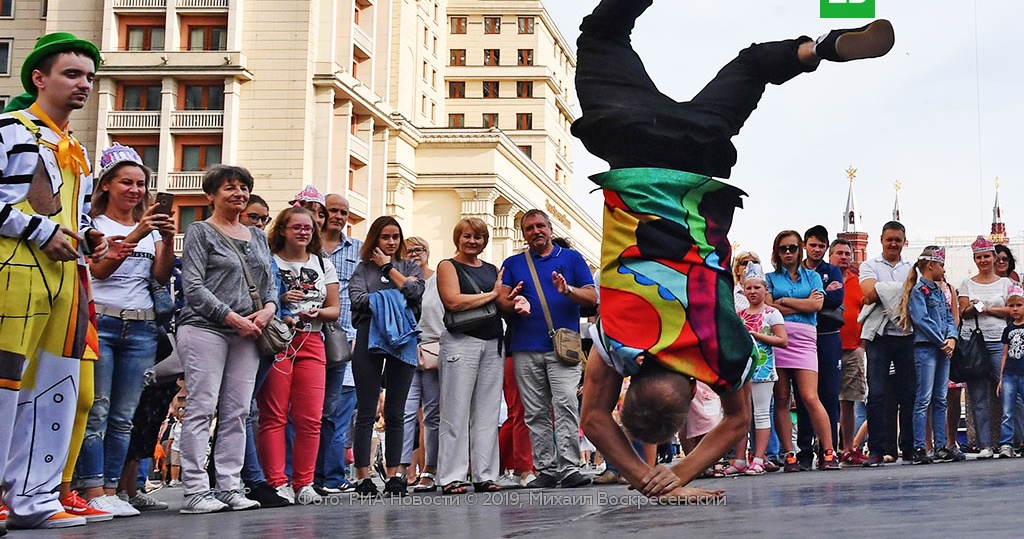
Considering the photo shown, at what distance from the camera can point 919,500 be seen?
4820 mm

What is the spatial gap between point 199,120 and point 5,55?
8.24m

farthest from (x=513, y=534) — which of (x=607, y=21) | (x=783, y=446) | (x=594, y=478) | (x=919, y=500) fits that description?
(x=783, y=446)

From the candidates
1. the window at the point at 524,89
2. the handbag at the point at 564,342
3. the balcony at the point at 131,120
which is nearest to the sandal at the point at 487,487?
the handbag at the point at 564,342

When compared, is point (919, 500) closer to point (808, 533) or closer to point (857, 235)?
→ point (808, 533)

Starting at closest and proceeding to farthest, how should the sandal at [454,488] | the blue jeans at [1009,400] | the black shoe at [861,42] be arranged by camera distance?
the black shoe at [861,42] < the sandal at [454,488] < the blue jeans at [1009,400]

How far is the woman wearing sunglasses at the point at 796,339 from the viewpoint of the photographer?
10.6 metres

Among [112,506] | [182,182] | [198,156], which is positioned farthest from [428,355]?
[198,156]

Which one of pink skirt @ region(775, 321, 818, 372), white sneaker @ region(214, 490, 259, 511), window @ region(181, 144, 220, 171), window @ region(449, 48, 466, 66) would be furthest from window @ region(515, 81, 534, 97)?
white sneaker @ region(214, 490, 259, 511)

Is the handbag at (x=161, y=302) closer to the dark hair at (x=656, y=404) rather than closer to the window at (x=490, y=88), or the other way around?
the dark hair at (x=656, y=404)

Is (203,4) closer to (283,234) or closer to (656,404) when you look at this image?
(283,234)

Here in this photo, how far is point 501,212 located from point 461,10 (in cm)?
1968

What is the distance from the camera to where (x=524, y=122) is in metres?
82.4

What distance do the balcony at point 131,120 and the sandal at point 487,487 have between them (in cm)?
4383

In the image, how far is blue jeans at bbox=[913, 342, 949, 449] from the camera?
454 inches
